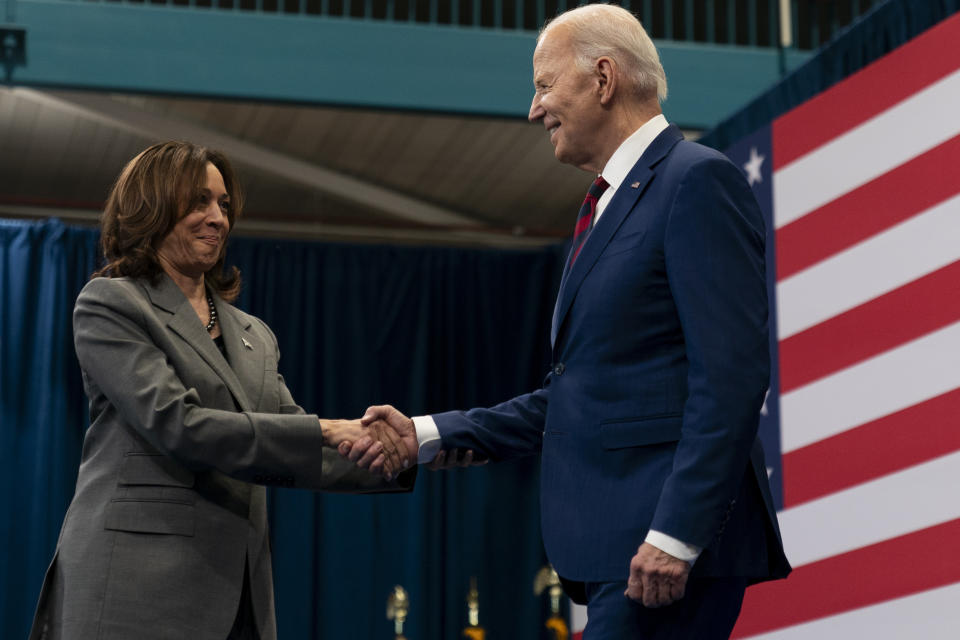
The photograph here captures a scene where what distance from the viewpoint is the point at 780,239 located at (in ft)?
14.4

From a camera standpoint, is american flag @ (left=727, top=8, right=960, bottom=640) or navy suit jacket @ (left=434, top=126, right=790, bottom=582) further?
american flag @ (left=727, top=8, right=960, bottom=640)

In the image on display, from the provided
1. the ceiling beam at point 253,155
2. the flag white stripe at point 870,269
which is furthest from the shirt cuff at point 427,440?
the ceiling beam at point 253,155

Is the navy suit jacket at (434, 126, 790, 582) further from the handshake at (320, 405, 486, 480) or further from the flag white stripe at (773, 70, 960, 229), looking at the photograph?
the flag white stripe at (773, 70, 960, 229)

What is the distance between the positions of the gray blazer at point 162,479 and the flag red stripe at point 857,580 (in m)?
1.93

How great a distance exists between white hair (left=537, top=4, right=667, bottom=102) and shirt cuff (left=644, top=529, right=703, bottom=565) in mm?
737

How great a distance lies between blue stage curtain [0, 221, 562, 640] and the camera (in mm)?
5844

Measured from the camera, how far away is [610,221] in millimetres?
1865

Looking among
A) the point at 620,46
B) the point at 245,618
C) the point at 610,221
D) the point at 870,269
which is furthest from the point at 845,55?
the point at 245,618

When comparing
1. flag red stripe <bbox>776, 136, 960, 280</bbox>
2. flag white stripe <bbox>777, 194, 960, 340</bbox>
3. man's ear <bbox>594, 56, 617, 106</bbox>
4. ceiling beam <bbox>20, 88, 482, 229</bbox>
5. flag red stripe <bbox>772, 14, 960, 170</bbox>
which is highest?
ceiling beam <bbox>20, 88, 482, 229</bbox>

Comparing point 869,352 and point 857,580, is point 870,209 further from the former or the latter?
point 857,580

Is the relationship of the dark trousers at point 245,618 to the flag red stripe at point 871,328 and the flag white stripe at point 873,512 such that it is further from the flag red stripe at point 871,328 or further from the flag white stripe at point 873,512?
the flag red stripe at point 871,328

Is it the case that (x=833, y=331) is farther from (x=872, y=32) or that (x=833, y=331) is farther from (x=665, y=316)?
(x=665, y=316)

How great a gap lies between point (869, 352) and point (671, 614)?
2.37 m

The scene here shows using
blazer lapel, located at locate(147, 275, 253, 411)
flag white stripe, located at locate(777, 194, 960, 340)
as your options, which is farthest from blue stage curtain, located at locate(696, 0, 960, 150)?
blazer lapel, located at locate(147, 275, 253, 411)
